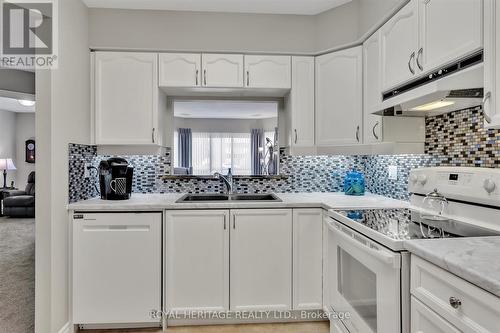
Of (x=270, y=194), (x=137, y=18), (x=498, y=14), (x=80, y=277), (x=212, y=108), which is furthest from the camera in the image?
(x=212, y=108)

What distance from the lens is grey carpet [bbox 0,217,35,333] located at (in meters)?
2.27

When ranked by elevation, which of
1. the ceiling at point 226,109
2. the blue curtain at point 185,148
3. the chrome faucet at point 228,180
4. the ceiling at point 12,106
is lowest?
the chrome faucet at point 228,180

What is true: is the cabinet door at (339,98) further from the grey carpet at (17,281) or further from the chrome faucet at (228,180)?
the grey carpet at (17,281)

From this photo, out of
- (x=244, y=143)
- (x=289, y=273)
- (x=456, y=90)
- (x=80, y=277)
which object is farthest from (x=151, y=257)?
(x=456, y=90)

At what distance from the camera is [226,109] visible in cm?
282

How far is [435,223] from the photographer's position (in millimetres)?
1497

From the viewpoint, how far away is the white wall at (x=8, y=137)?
725cm

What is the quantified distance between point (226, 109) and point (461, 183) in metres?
1.94

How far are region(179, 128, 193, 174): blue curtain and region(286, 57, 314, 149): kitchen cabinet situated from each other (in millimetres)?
951

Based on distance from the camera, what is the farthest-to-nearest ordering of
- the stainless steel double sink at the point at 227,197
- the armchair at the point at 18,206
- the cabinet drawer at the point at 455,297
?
1. the armchair at the point at 18,206
2. the stainless steel double sink at the point at 227,197
3. the cabinet drawer at the point at 455,297

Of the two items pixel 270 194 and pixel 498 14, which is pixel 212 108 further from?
pixel 498 14

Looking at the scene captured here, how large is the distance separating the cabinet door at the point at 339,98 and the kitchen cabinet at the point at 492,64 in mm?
1154

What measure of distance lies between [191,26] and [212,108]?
0.72 meters

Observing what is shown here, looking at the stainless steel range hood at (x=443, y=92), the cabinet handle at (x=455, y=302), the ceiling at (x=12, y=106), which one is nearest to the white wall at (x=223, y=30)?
the stainless steel range hood at (x=443, y=92)
